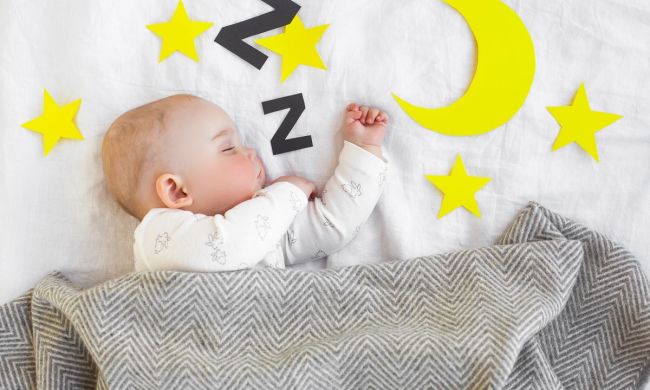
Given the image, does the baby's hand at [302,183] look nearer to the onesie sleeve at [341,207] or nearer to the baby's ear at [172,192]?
the onesie sleeve at [341,207]

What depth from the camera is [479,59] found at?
1137 mm

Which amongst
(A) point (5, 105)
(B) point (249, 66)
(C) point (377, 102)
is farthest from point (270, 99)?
(A) point (5, 105)

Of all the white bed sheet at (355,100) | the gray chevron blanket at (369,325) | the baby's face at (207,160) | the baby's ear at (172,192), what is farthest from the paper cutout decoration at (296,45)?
the gray chevron blanket at (369,325)

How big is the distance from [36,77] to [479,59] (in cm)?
76

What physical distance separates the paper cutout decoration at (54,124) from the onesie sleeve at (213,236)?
0.81 feet

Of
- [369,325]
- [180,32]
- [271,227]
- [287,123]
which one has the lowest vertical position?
[369,325]

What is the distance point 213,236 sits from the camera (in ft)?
3.42

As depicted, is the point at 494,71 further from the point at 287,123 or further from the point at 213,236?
the point at 213,236

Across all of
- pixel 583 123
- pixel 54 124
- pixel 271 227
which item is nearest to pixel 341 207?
pixel 271 227

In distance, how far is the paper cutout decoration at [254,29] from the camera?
1173 mm

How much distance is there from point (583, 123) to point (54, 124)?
886mm

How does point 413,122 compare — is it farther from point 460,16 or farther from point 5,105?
point 5,105

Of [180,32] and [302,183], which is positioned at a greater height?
[180,32]

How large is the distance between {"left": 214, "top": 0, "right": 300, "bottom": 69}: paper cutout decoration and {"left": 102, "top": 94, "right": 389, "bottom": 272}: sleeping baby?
0.37 feet
